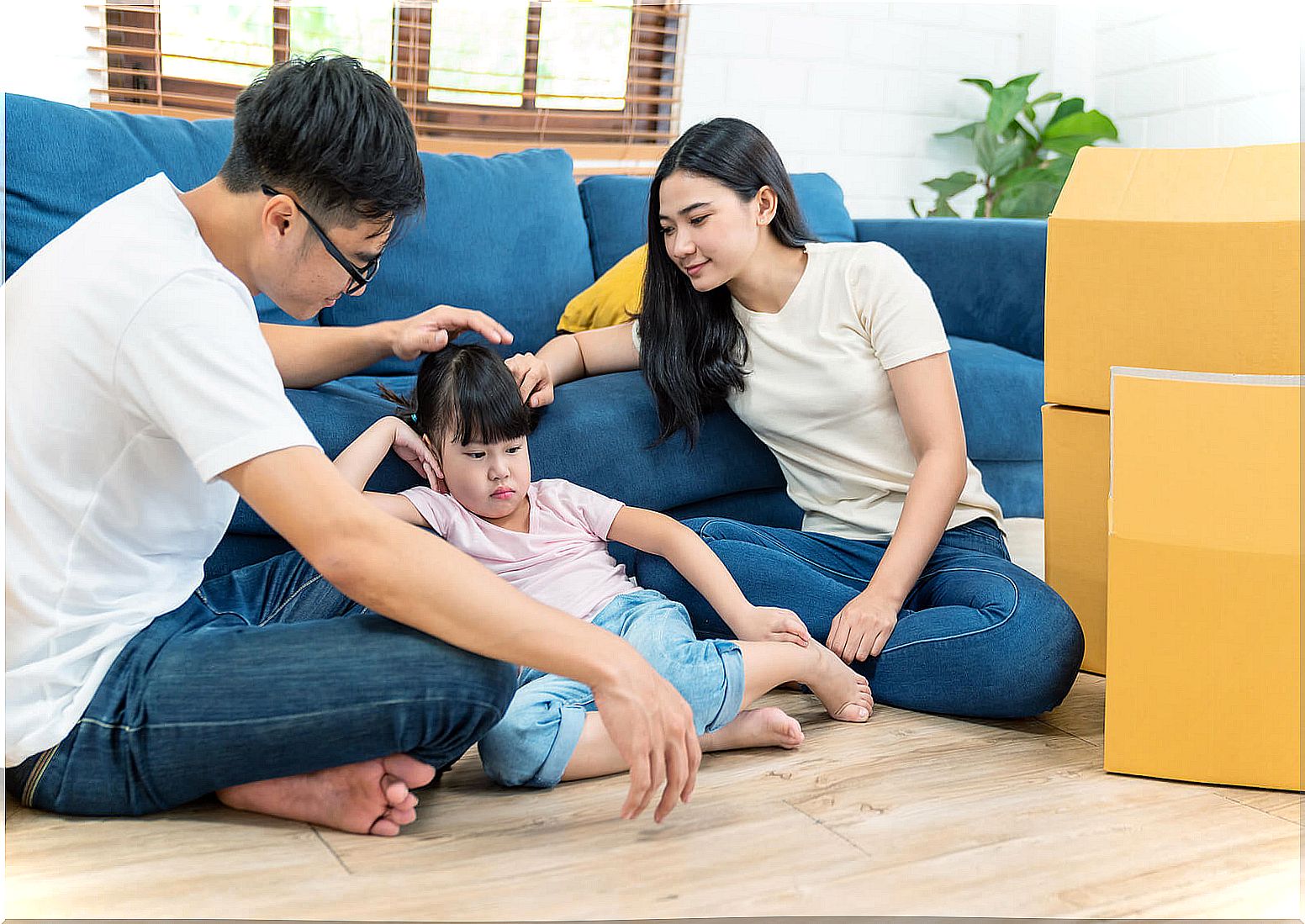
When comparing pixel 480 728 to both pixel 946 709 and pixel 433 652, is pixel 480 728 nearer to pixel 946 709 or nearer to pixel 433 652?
pixel 433 652

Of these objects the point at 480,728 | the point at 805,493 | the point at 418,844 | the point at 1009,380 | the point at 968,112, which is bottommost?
the point at 418,844

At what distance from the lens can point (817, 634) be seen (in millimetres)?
1606

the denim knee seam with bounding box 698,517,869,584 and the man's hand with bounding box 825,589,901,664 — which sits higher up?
the denim knee seam with bounding box 698,517,869,584

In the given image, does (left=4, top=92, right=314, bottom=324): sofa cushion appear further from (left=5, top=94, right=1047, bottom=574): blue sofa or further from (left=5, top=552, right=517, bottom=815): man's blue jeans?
(left=5, top=552, right=517, bottom=815): man's blue jeans

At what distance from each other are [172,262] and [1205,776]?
4.00ft

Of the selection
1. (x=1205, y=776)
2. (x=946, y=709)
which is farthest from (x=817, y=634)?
(x=1205, y=776)

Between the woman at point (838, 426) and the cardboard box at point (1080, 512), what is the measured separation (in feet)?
0.30

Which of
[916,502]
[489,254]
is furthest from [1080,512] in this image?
[489,254]

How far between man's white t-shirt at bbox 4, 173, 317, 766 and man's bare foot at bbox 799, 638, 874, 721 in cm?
76

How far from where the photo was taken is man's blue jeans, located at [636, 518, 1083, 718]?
147 cm

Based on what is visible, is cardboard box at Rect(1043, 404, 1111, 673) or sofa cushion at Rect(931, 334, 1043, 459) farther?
sofa cushion at Rect(931, 334, 1043, 459)

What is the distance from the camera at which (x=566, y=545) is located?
157 centimetres

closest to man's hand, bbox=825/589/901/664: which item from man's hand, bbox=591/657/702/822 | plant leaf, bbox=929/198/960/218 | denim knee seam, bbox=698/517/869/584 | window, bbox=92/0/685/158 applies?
denim knee seam, bbox=698/517/869/584

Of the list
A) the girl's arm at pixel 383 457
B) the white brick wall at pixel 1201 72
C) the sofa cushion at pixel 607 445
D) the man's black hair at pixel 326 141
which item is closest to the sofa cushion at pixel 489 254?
the sofa cushion at pixel 607 445
